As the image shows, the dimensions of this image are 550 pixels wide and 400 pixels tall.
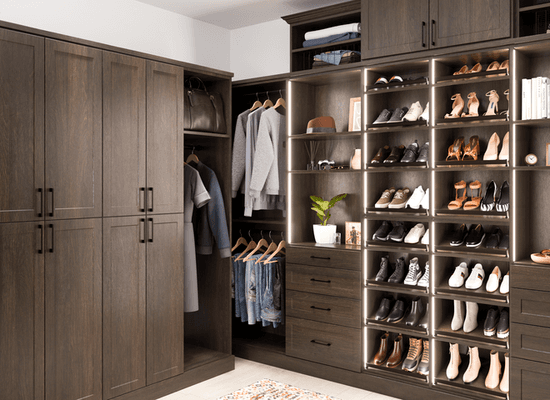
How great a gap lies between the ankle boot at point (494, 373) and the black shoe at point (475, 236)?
65 cm

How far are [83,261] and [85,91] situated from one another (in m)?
0.98

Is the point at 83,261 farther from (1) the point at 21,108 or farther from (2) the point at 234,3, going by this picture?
(2) the point at 234,3

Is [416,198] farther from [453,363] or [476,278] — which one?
[453,363]

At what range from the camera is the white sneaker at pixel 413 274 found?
3.34m

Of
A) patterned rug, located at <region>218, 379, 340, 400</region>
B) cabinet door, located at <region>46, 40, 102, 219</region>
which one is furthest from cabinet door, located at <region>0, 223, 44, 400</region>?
patterned rug, located at <region>218, 379, 340, 400</region>

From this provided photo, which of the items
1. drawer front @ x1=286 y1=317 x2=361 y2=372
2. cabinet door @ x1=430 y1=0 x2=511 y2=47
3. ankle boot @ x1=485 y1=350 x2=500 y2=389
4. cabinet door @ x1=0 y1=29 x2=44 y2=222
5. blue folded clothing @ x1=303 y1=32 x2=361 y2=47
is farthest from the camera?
blue folded clothing @ x1=303 y1=32 x2=361 y2=47

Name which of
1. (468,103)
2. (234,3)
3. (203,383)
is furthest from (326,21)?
(203,383)

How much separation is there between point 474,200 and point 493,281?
1.67 feet

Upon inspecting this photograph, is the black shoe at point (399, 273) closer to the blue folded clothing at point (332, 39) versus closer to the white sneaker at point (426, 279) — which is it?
the white sneaker at point (426, 279)

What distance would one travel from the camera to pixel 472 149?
10.4 ft

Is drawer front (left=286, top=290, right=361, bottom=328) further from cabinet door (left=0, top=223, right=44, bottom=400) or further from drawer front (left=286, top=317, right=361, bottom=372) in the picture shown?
cabinet door (left=0, top=223, right=44, bottom=400)

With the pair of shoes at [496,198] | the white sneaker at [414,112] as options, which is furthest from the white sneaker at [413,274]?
the white sneaker at [414,112]

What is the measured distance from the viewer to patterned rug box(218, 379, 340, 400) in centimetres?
331

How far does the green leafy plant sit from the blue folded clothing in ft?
3.69
